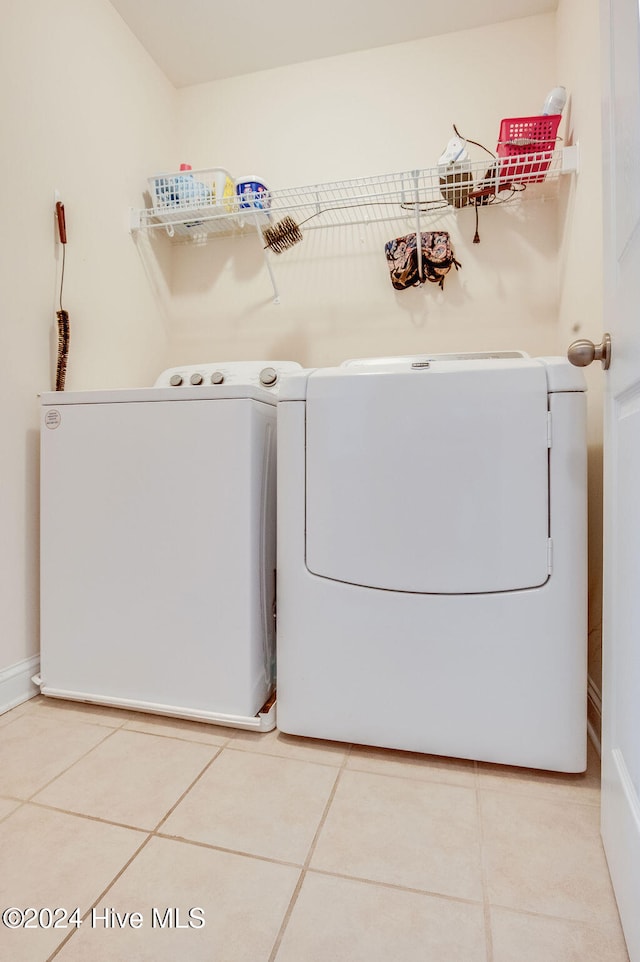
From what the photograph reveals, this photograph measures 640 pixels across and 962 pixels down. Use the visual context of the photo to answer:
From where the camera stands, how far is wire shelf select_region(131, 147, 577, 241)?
149 centimetres

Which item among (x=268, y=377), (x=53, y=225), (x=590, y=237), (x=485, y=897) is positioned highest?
(x=53, y=225)

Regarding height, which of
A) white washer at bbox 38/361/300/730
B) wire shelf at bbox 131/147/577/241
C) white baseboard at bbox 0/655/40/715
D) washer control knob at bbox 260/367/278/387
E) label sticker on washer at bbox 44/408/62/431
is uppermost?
wire shelf at bbox 131/147/577/241

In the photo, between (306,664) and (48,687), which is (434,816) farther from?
(48,687)

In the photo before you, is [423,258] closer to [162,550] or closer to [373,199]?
[373,199]

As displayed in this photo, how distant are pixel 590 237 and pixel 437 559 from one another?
3.03 ft

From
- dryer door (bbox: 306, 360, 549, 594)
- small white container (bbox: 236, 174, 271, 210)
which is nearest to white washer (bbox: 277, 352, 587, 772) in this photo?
dryer door (bbox: 306, 360, 549, 594)

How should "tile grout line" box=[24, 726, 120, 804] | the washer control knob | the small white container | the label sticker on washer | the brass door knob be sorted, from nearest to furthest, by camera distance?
the brass door knob < "tile grout line" box=[24, 726, 120, 804] < the label sticker on washer < the washer control knob < the small white container

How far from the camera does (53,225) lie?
136 cm

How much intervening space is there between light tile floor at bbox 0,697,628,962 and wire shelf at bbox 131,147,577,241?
150cm

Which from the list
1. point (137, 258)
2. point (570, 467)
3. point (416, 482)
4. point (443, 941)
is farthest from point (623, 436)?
point (137, 258)

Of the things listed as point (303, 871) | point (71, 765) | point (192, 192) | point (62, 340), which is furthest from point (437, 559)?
point (192, 192)

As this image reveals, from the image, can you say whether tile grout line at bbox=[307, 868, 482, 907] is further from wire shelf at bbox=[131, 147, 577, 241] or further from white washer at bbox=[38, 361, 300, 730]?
wire shelf at bbox=[131, 147, 577, 241]

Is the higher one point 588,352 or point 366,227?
point 366,227

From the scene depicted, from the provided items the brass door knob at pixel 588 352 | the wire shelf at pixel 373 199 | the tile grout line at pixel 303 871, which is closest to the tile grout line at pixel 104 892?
the tile grout line at pixel 303 871
